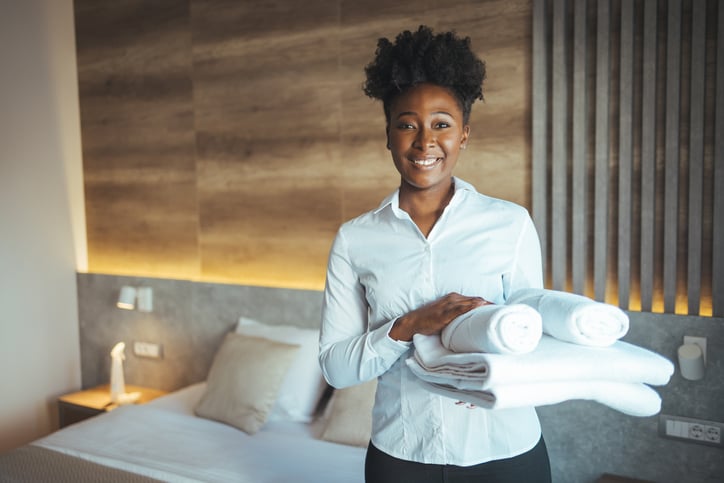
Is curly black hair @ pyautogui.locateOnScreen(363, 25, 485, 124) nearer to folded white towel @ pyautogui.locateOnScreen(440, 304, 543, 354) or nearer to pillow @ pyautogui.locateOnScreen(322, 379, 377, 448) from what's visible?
folded white towel @ pyautogui.locateOnScreen(440, 304, 543, 354)

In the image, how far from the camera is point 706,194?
7.35ft

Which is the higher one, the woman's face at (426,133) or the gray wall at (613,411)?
the woman's face at (426,133)

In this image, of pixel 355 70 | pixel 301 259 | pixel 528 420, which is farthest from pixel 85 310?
pixel 528 420

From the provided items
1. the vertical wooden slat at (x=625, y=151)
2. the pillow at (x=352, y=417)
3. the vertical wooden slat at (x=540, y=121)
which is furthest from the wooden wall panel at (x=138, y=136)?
the vertical wooden slat at (x=625, y=151)

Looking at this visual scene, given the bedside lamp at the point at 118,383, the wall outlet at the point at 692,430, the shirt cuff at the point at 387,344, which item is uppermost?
the shirt cuff at the point at 387,344

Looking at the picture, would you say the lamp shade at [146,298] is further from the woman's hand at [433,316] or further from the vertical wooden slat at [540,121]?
the woman's hand at [433,316]

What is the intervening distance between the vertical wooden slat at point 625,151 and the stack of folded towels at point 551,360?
4.65ft

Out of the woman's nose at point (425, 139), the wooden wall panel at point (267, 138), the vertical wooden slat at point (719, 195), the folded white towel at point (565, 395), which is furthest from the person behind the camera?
the wooden wall panel at point (267, 138)

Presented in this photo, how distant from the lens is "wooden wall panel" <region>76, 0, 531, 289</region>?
2.65 metres

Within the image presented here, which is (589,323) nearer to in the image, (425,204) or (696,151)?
(425,204)

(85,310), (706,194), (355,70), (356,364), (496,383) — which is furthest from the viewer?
(85,310)

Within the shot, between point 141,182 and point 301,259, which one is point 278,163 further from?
point 141,182

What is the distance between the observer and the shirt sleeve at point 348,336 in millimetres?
1218

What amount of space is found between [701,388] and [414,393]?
149 cm
